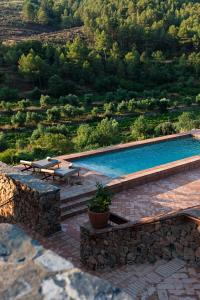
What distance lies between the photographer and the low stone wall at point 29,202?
6.98 meters

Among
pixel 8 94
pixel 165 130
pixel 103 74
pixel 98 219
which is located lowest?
pixel 8 94

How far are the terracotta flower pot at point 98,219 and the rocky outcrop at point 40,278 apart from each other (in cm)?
373

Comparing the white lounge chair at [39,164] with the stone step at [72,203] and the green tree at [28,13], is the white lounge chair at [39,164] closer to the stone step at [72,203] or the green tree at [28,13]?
the stone step at [72,203]

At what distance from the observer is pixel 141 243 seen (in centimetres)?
619

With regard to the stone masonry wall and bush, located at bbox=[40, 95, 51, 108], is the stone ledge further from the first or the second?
bush, located at bbox=[40, 95, 51, 108]

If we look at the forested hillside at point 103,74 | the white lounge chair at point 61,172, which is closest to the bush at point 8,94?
the forested hillside at point 103,74

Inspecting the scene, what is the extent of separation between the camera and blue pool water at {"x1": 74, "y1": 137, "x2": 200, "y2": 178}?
1168 centimetres

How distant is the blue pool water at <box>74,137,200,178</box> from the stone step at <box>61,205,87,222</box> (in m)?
2.38

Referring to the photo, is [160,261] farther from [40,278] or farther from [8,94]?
[8,94]

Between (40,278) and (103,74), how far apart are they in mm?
45323

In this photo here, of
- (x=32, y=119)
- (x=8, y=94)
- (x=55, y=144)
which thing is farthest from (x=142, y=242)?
(x=8, y=94)

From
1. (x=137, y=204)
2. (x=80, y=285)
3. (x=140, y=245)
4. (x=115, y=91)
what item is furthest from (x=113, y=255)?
(x=115, y=91)

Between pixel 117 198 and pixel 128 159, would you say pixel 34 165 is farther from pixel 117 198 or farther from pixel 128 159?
pixel 128 159

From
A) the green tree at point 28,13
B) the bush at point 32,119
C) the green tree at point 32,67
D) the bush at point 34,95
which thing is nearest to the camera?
the bush at point 32,119
